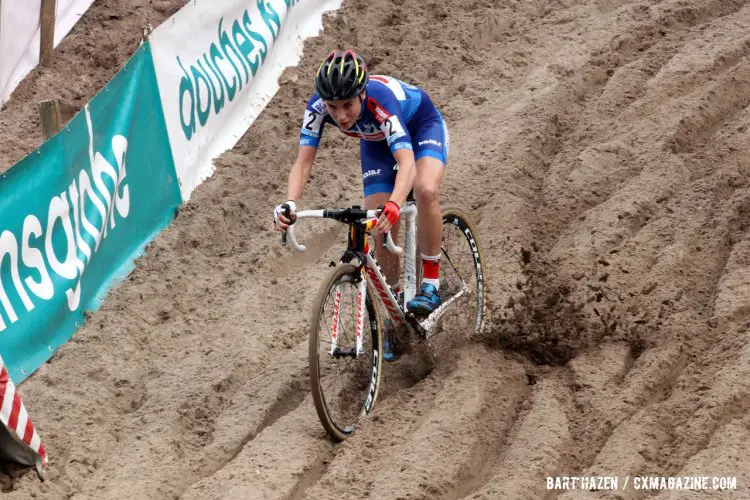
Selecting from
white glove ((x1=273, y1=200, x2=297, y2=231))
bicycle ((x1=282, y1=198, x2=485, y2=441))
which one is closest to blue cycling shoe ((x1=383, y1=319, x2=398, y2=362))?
bicycle ((x1=282, y1=198, x2=485, y2=441))

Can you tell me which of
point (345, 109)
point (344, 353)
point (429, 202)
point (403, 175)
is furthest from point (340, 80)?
point (344, 353)

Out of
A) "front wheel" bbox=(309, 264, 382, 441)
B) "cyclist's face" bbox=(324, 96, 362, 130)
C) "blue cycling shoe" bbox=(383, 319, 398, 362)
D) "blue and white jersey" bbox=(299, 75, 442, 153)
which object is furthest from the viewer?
"blue cycling shoe" bbox=(383, 319, 398, 362)

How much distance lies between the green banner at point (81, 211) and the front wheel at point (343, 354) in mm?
2088

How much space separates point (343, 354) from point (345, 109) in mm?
1475

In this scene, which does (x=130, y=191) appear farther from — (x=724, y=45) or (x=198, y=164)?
(x=724, y=45)

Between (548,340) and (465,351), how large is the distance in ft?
1.89

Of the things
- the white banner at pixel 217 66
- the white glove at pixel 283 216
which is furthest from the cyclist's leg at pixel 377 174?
the white banner at pixel 217 66

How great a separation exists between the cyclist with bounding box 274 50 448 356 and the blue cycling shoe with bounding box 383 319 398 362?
0.29 metres

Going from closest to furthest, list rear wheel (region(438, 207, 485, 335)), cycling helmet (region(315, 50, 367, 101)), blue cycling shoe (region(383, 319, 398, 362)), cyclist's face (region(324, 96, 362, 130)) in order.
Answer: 1. cycling helmet (region(315, 50, 367, 101))
2. cyclist's face (region(324, 96, 362, 130))
3. blue cycling shoe (region(383, 319, 398, 362))
4. rear wheel (region(438, 207, 485, 335))

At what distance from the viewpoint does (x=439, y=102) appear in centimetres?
1053

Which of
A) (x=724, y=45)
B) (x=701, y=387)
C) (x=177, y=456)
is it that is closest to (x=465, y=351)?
(x=701, y=387)

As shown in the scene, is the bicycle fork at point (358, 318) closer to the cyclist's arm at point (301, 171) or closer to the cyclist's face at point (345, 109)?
the cyclist's arm at point (301, 171)

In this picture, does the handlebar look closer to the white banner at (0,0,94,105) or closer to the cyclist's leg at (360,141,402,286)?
the cyclist's leg at (360,141,402,286)

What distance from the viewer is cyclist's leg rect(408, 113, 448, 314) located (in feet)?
21.4
